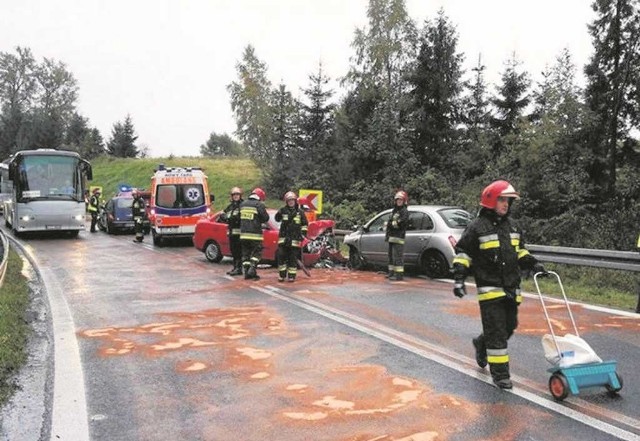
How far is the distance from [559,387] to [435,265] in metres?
7.48

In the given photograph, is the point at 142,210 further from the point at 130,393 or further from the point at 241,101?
the point at 241,101

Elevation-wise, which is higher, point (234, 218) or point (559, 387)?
point (234, 218)

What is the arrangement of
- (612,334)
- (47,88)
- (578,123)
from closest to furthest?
(612,334) → (578,123) → (47,88)

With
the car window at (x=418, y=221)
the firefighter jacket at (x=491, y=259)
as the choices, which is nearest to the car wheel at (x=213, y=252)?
the car window at (x=418, y=221)

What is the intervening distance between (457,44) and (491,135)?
4131 mm

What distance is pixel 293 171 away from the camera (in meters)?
29.8

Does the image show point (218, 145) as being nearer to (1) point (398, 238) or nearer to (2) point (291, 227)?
(2) point (291, 227)

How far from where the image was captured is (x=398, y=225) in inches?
479

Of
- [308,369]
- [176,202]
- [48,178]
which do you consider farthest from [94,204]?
[308,369]

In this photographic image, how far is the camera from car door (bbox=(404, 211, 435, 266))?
1251 cm

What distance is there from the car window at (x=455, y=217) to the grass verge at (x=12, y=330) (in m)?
7.69

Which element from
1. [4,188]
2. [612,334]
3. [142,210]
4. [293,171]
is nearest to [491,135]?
[293,171]

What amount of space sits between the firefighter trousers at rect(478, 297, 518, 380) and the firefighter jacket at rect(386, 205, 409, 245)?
21.4 feet

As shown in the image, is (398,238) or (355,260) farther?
(355,260)
